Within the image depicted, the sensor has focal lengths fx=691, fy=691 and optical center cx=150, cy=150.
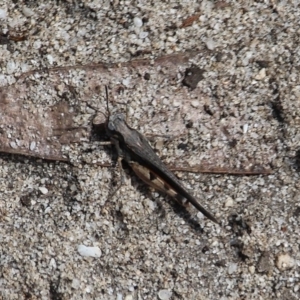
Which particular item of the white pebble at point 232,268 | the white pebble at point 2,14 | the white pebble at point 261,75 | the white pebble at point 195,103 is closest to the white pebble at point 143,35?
the white pebble at point 195,103

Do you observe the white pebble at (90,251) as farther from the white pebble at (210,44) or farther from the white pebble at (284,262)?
the white pebble at (210,44)

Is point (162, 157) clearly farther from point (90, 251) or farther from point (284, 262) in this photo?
point (284, 262)

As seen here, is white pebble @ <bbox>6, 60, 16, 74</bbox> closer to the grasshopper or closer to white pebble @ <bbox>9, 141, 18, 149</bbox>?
white pebble @ <bbox>9, 141, 18, 149</bbox>

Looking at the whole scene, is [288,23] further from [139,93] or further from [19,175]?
[19,175]

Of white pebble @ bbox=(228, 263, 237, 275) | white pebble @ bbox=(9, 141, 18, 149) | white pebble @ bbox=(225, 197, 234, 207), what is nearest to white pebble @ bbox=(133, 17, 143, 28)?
white pebble @ bbox=(9, 141, 18, 149)

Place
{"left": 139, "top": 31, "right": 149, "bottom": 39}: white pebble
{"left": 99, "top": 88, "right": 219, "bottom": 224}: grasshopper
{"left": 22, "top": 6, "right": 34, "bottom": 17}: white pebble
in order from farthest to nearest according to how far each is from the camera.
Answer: {"left": 22, "top": 6, "right": 34, "bottom": 17}: white pebble < {"left": 139, "top": 31, "right": 149, "bottom": 39}: white pebble < {"left": 99, "top": 88, "right": 219, "bottom": 224}: grasshopper

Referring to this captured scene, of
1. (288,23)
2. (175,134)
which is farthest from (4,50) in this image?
(288,23)
